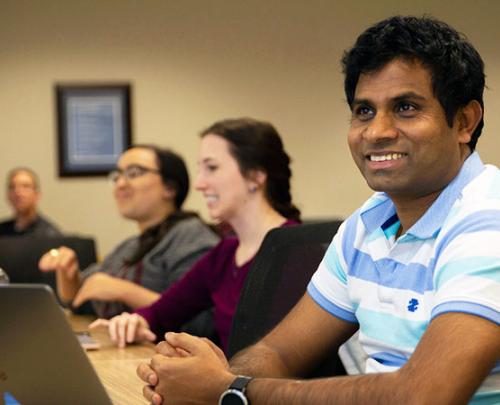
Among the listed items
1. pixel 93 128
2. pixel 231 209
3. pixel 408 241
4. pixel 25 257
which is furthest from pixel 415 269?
pixel 93 128

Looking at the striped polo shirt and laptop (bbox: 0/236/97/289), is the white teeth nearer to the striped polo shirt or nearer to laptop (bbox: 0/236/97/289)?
the striped polo shirt

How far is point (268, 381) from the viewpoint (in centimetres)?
153

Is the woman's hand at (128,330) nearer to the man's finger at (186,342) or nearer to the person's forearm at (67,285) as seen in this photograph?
the man's finger at (186,342)

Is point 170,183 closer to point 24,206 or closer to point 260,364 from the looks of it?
point 260,364

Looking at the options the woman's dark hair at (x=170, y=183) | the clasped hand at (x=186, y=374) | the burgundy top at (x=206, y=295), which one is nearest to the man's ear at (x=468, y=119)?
the clasped hand at (x=186, y=374)

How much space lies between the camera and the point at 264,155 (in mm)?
2900

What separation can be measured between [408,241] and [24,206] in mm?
5492

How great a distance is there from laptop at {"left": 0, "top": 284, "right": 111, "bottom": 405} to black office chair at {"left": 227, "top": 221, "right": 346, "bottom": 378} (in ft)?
2.33

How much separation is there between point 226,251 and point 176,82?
14.7 ft

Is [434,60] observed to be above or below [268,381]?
above

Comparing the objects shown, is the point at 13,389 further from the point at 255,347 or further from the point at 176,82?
the point at 176,82

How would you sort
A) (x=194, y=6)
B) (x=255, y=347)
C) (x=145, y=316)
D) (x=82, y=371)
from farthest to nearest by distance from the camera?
1. (x=194, y=6)
2. (x=145, y=316)
3. (x=255, y=347)
4. (x=82, y=371)

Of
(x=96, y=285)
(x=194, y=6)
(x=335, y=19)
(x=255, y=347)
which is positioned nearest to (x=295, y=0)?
(x=335, y=19)

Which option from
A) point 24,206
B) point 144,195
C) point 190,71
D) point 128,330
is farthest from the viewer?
point 190,71
